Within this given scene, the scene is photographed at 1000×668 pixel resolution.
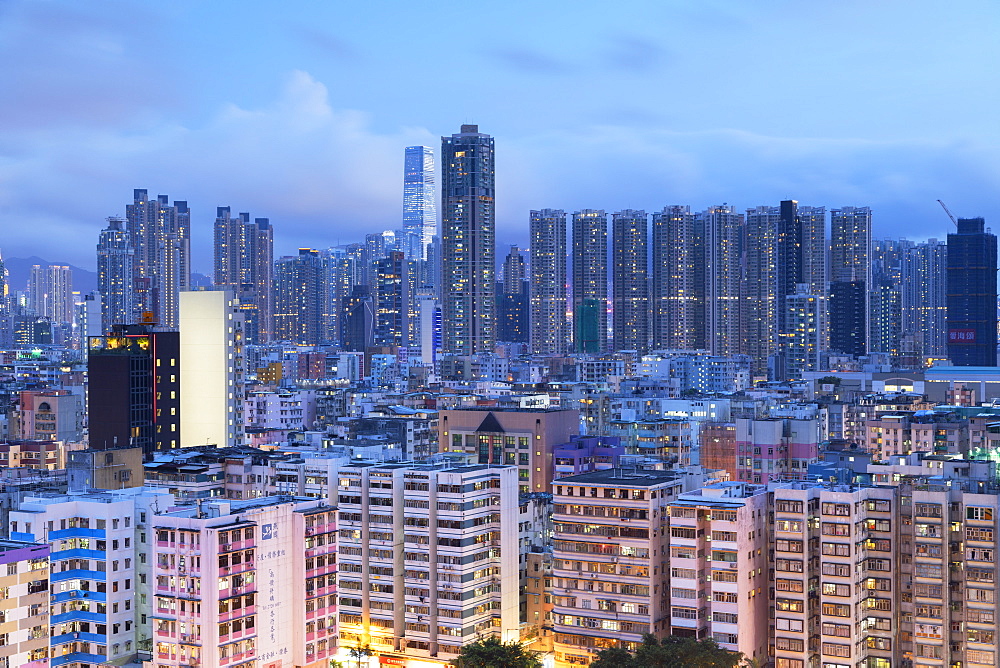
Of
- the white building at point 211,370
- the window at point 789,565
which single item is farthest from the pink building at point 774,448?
the white building at point 211,370

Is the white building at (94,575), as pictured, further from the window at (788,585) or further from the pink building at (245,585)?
the window at (788,585)

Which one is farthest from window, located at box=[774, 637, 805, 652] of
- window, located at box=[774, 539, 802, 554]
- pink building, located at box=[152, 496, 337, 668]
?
pink building, located at box=[152, 496, 337, 668]

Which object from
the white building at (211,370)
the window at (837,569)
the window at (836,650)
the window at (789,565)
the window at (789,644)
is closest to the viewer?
the window at (836,650)

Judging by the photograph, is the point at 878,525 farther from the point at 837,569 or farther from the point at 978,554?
the point at 978,554

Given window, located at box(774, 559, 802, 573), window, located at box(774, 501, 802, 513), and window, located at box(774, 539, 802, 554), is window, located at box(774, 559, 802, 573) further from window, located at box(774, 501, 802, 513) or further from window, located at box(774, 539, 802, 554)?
window, located at box(774, 501, 802, 513)

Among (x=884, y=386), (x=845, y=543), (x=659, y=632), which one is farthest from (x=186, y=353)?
(x=884, y=386)

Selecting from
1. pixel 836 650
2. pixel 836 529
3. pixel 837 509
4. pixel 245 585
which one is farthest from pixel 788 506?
pixel 245 585
